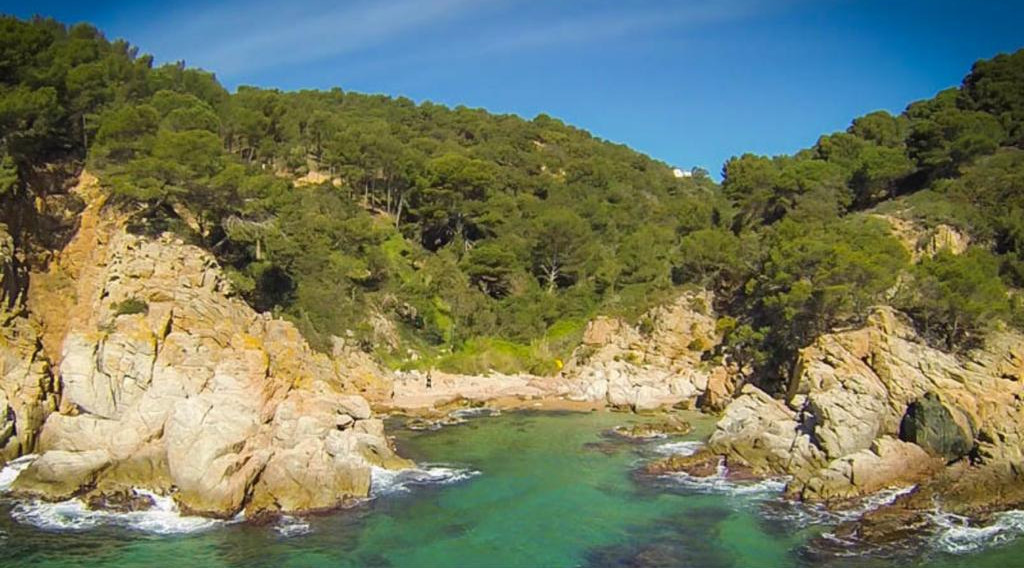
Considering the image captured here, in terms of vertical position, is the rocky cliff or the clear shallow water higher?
the rocky cliff

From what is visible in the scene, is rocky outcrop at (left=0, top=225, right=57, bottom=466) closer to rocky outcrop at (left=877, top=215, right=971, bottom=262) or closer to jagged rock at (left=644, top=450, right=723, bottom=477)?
jagged rock at (left=644, top=450, right=723, bottom=477)

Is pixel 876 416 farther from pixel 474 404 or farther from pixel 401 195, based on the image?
pixel 401 195

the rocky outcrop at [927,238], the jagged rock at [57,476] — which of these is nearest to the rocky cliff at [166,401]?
the jagged rock at [57,476]

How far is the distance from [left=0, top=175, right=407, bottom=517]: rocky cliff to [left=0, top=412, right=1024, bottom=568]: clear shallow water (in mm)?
1378

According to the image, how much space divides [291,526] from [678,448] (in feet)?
52.8

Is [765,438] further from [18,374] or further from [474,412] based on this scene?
[18,374]

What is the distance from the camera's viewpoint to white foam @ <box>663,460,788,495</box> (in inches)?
939

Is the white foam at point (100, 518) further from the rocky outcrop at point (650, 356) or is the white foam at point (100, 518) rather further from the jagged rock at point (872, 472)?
the rocky outcrop at point (650, 356)

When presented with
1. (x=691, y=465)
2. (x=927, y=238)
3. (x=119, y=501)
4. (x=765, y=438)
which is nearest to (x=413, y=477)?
(x=119, y=501)

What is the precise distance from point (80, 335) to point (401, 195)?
3612cm

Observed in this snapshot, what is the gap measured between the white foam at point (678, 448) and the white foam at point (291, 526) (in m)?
Answer: 14.7

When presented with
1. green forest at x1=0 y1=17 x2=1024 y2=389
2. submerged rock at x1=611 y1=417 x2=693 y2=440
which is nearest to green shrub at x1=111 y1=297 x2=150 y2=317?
green forest at x1=0 y1=17 x2=1024 y2=389

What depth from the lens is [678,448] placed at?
2997cm

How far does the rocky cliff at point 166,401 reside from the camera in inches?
838
